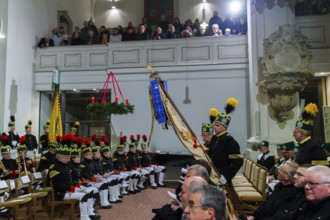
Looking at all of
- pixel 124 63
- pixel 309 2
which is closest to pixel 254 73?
pixel 309 2

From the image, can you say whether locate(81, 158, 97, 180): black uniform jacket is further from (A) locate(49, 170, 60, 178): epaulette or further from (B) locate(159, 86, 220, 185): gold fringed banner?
(B) locate(159, 86, 220, 185): gold fringed banner

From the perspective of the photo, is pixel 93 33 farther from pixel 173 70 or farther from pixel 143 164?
pixel 143 164

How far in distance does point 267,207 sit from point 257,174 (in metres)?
2.29

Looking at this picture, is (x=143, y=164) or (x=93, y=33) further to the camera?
(x=93, y=33)

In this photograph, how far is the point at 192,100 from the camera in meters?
11.0

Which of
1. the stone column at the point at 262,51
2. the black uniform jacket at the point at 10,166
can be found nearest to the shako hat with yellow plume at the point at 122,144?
the black uniform jacket at the point at 10,166

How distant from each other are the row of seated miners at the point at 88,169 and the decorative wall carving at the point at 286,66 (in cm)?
383

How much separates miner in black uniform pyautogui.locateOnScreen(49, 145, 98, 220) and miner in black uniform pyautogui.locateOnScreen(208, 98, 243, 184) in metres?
2.39

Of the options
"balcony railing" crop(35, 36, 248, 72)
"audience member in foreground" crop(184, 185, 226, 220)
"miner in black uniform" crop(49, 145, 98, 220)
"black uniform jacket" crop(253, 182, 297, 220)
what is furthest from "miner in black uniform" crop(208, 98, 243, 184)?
"balcony railing" crop(35, 36, 248, 72)

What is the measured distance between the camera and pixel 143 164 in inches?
371

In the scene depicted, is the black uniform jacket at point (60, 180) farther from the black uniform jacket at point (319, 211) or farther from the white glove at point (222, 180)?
the black uniform jacket at point (319, 211)

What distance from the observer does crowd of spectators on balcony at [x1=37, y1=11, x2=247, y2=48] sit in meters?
11.2

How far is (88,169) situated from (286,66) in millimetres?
4936

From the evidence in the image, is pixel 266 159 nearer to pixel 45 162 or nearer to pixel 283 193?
pixel 283 193
